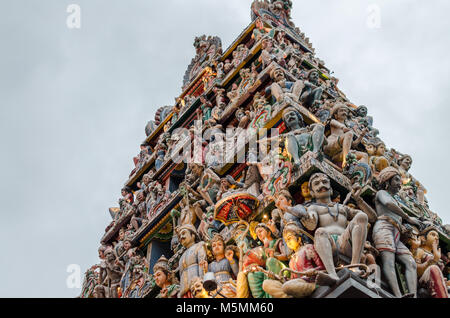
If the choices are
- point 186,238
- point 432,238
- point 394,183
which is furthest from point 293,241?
point 186,238

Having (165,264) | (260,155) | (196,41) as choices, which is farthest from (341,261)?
(196,41)

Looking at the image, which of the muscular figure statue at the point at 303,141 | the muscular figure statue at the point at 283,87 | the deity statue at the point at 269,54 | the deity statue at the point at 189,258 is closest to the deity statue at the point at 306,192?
the muscular figure statue at the point at 303,141

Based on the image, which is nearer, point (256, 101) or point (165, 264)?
point (165, 264)

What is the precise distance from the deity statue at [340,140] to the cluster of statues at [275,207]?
0.11ft

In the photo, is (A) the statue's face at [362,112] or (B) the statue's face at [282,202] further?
(A) the statue's face at [362,112]

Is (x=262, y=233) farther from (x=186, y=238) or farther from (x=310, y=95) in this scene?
(x=310, y=95)

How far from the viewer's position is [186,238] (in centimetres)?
1493

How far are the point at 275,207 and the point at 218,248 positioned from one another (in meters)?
1.62

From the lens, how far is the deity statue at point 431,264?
1175cm

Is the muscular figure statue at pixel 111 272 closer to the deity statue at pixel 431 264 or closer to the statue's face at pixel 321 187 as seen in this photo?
the statue's face at pixel 321 187

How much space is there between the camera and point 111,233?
72.8ft

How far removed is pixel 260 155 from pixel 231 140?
2.44 metres

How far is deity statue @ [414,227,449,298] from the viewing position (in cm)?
1175
